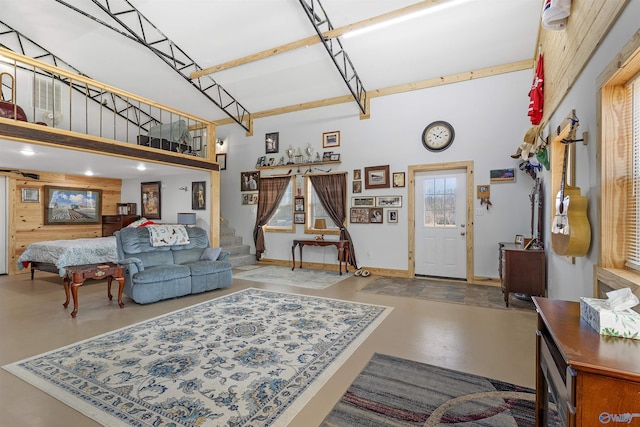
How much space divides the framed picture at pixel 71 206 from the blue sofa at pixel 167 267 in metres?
3.97

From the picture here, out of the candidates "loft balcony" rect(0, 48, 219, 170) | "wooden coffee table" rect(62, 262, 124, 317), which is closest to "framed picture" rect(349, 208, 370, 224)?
"loft balcony" rect(0, 48, 219, 170)

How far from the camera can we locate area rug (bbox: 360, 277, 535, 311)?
4.29 m

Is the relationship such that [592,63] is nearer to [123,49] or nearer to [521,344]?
[521,344]

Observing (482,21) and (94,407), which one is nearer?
(94,407)

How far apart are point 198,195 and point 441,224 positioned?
5.21m

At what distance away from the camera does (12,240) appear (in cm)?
634

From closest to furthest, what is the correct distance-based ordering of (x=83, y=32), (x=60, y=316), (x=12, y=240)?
(x=60, y=316) < (x=83, y=32) < (x=12, y=240)

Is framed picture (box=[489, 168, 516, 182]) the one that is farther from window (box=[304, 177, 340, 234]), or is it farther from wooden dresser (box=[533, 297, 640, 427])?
wooden dresser (box=[533, 297, 640, 427])

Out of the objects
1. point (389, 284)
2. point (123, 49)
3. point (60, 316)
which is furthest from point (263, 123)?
point (60, 316)

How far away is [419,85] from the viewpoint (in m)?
5.86

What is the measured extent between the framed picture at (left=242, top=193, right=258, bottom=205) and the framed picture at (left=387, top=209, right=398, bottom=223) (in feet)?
11.3

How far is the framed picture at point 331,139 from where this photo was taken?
264 inches

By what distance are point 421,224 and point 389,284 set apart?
1421 mm

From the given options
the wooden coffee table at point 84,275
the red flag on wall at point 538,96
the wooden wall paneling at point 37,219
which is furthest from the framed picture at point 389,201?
the wooden wall paneling at point 37,219
